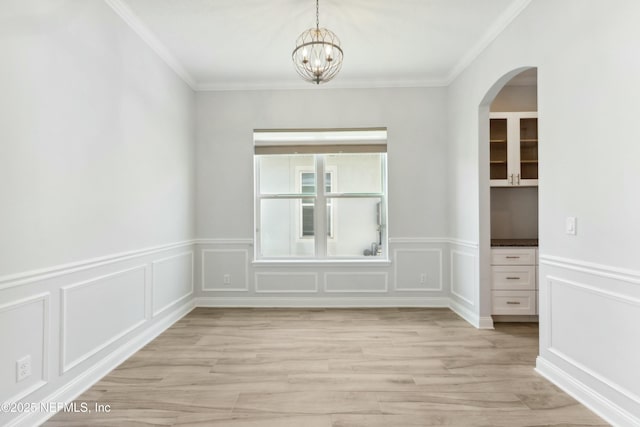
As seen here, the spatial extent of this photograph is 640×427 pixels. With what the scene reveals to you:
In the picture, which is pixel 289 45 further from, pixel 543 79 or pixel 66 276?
pixel 66 276

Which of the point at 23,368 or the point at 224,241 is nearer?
the point at 23,368

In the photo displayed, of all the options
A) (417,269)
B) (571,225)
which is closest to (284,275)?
(417,269)

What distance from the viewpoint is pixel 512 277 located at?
391cm

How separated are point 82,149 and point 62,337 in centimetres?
123

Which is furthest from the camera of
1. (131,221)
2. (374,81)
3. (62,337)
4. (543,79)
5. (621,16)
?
(374,81)

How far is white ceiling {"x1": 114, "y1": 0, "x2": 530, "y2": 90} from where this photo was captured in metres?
3.03

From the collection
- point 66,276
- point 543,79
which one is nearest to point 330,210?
point 543,79

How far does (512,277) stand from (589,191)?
1.87m

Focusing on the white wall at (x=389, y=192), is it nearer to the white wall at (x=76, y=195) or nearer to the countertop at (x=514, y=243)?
the countertop at (x=514, y=243)

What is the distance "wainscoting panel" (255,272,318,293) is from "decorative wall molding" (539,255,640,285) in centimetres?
276

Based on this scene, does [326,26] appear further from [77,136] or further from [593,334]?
[593,334]

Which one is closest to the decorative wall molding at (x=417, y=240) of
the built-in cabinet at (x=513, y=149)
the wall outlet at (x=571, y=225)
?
the built-in cabinet at (x=513, y=149)

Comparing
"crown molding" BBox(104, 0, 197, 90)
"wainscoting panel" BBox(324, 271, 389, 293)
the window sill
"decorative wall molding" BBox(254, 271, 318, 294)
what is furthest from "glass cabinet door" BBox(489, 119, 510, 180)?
"crown molding" BBox(104, 0, 197, 90)

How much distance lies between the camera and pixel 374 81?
4.67 metres
